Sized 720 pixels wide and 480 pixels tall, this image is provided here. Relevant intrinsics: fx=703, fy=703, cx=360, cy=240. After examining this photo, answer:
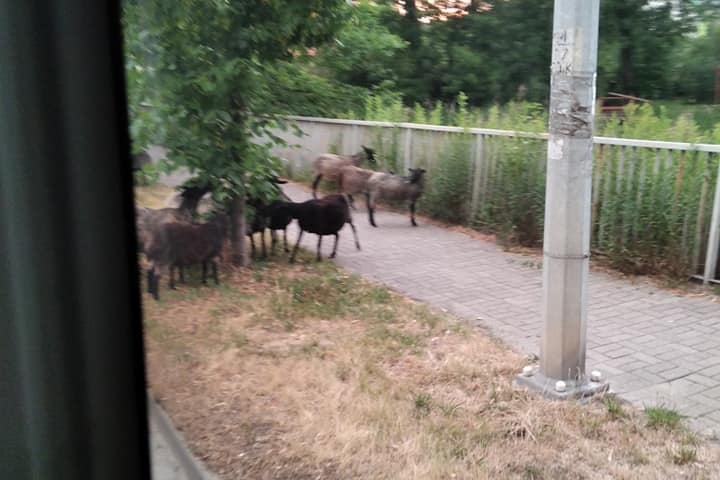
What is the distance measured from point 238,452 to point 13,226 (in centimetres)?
194

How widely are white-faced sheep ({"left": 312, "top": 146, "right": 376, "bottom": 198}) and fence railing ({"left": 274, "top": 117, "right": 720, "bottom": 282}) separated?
0.65 metres

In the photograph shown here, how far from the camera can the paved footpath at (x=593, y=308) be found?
4.05 meters

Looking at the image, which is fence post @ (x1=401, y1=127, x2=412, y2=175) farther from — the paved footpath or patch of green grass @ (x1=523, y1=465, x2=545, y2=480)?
patch of green grass @ (x1=523, y1=465, x2=545, y2=480)

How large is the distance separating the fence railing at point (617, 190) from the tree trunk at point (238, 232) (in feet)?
1.89

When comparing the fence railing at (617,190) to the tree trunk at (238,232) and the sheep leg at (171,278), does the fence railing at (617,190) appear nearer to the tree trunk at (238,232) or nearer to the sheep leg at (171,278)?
the tree trunk at (238,232)

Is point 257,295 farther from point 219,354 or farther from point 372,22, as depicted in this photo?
point 372,22

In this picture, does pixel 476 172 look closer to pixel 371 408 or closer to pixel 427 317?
pixel 427 317

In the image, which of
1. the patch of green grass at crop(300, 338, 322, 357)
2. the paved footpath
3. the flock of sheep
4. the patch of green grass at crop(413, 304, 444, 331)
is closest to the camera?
the flock of sheep

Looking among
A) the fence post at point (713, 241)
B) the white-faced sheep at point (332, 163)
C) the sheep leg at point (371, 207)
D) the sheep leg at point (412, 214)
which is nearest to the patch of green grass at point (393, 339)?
the fence post at point (713, 241)

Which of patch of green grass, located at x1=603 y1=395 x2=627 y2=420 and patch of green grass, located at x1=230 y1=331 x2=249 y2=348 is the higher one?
patch of green grass, located at x1=230 y1=331 x2=249 y2=348

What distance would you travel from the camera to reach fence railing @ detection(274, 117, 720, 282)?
612 centimetres

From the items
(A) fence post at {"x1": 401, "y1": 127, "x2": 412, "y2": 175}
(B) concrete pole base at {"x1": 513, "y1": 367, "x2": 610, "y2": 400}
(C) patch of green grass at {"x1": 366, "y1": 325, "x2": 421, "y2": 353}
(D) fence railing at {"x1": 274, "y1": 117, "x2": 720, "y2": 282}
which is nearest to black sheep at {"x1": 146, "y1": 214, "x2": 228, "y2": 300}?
(D) fence railing at {"x1": 274, "y1": 117, "x2": 720, "y2": 282}

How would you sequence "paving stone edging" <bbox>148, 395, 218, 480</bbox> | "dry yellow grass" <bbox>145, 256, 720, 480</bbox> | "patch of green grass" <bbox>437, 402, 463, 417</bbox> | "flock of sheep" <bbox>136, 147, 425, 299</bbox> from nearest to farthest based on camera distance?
1. "paving stone edging" <bbox>148, 395, 218, 480</bbox>
2. "dry yellow grass" <bbox>145, 256, 720, 480</bbox>
3. "patch of green grass" <bbox>437, 402, 463, 417</bbox>
4. "flock of sheep" <bbox>136, 147, 425, 299</bbox>

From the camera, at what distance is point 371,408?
3.58m
